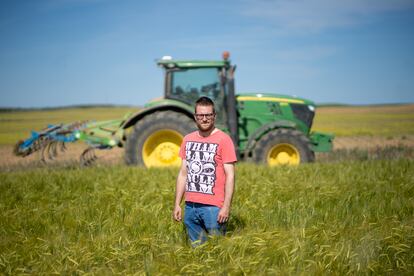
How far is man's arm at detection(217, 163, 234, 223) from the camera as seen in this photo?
9.46ft

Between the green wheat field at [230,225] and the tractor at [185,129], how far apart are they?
156 centimetres

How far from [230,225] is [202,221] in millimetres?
746

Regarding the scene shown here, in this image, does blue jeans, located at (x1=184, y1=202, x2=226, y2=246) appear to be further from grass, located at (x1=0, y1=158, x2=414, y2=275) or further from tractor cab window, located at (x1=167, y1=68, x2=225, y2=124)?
tractor cab window, located at (x1=167, y1=68, x2=225, y2=124)

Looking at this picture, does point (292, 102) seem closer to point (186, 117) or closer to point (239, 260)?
point (186, 117)

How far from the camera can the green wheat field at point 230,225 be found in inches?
101

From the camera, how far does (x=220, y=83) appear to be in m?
8.34

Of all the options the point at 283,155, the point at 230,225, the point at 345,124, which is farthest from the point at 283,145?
the point at 345,124

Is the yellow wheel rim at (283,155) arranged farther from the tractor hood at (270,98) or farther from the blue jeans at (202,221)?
the blue jeans at (202,221)

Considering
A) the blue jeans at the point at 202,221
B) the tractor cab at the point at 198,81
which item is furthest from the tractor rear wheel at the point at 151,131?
the blue jeans at the point at 202,221

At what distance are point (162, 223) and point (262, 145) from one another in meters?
5.04

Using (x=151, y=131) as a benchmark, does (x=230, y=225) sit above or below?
below

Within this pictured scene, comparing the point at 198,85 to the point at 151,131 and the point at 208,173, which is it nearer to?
the point at 151,131

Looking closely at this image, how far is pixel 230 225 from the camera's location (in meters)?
3.78

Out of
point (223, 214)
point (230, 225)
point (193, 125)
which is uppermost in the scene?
point (193, 125)
